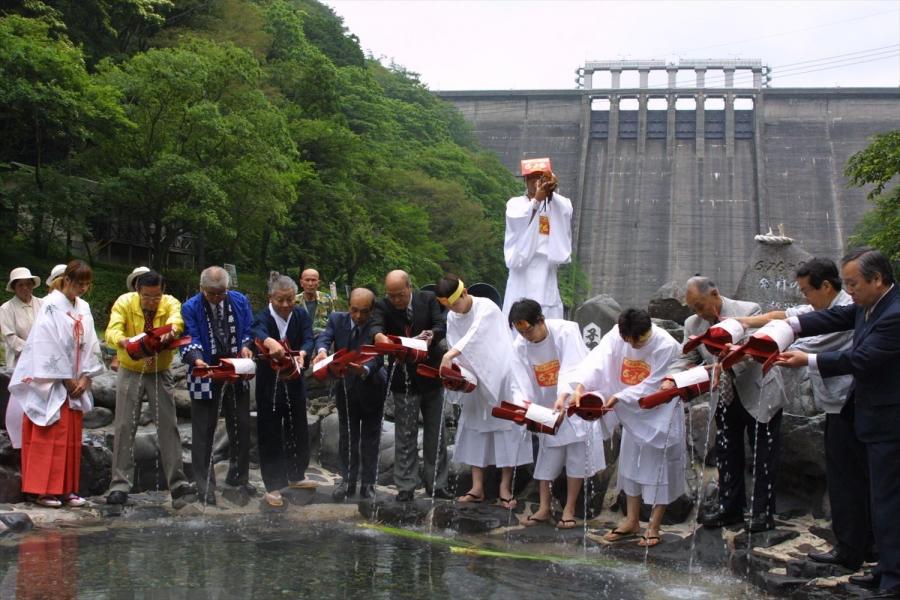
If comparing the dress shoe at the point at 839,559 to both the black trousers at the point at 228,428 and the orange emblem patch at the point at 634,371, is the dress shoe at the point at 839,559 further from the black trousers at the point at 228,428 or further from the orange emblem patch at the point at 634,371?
the black trousers at the point at 228,428

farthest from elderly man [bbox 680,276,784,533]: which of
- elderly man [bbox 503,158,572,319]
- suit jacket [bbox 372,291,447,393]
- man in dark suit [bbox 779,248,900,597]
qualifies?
elderly man [bbox 503,158,572,319]

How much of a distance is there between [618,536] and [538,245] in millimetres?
2822

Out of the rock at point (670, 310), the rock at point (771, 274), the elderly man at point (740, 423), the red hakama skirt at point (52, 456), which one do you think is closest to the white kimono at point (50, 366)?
the red hakama skirt at point (52, 456)

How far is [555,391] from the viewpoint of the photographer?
721cm

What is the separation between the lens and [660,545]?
632 cm

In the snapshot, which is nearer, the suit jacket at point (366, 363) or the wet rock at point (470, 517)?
the wet rock at point (470, 517)

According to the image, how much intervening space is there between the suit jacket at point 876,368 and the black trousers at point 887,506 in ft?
0.26

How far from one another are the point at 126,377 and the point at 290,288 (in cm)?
138

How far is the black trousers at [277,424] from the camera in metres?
7.75

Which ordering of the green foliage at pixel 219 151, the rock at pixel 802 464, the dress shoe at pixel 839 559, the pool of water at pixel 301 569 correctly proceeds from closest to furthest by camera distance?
1. the pool of water at pixel 301 569
2. the dress shoe at pixel 839 559
3. the rock at pixel 802 464
4. the green foliage at pixel 219 151

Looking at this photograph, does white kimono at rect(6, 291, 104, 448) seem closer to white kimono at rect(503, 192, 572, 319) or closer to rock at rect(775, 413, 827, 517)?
white kimono at rect(503, 192, 572, 319)

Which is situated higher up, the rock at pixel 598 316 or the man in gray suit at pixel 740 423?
the rock at pixel 598 316

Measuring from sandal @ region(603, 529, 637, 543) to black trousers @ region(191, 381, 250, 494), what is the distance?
9.41ft

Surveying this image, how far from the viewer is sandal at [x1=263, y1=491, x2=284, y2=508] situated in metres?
7.55
